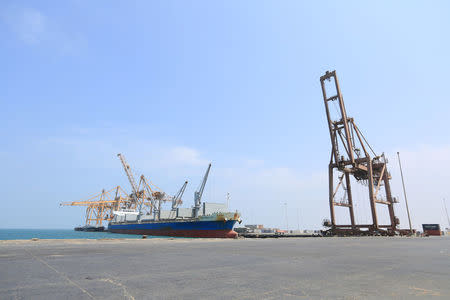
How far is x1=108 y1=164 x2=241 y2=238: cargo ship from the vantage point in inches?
2029

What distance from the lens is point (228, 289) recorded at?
504cm

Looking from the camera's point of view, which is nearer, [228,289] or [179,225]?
[228,289]

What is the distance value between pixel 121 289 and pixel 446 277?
7662 millimetres

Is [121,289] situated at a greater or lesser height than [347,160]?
lesser

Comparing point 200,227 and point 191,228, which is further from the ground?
point 200,227

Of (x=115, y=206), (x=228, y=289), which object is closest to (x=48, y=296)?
(x=228, y=289)

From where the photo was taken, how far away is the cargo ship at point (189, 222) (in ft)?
169

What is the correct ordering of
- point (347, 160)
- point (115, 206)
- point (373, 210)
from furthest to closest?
1. point (115, 206)
2. point (347, 160)
3. point (373, 210)

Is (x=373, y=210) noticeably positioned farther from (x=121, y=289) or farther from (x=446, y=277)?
(x=121, y=289)

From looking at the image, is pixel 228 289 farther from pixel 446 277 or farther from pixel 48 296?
pixel 446 277

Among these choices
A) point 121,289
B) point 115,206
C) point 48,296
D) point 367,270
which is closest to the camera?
point 48,296

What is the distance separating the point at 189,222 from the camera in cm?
5619

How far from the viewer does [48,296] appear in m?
4.45

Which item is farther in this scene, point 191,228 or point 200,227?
point 191,228
